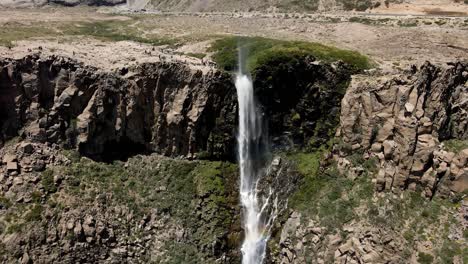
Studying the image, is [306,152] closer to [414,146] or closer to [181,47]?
[414,146]

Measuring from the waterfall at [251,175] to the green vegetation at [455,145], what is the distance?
49.3 feet

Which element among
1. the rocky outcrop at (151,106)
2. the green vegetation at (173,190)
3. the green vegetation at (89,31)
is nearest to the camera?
the green vegetation at (173,190)

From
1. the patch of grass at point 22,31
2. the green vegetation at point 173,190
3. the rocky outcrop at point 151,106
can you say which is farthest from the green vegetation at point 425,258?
the patch of grass at point 22,31

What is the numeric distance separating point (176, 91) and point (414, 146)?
21.0m

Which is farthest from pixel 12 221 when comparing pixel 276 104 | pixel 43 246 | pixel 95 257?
pixel 276 104

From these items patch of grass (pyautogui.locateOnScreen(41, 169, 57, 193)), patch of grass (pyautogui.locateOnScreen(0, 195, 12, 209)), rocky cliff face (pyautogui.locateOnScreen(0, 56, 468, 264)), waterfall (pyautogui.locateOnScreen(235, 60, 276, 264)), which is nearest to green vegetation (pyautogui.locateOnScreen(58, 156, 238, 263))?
rocky cliff face (pyautogui.locateOnScreen(0, 56, 468, 264))

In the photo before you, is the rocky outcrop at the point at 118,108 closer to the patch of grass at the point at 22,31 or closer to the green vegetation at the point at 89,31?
the patch of grass at the point at 22,31

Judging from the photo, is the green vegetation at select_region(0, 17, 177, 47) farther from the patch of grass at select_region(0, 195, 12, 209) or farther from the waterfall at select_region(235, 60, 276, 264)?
the patch of grass at select_region(0, 195, 12, 209)

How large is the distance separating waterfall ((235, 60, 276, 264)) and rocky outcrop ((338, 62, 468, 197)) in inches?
314

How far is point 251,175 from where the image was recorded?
44344 mm

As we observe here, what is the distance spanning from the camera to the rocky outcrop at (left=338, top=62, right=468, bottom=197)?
36.4 m

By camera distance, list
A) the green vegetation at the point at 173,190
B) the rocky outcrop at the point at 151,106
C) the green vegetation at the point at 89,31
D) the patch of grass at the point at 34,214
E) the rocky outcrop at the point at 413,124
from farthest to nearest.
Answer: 1. the green vegetation at the point at 89,31
2. the rocky outcrop at the point at 151,106
3. the green vegetation at the point at 173,190
4. the rocky outcrop at the point at 413,124
5. the patch of grass at the point at 34,214

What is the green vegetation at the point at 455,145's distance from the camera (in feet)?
123

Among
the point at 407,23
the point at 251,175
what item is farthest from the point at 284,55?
the point at 407,23
